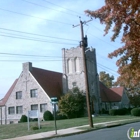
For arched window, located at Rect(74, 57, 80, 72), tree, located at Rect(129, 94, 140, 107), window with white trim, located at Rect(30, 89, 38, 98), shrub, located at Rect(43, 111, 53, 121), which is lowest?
shrub, located at Rect(43, 111, 53, 121)

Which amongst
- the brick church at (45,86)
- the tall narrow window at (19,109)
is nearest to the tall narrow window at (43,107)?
the brick church at (45,86)

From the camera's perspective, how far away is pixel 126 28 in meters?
7.39

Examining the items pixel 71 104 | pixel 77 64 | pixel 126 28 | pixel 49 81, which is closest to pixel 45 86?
pixel 49 81

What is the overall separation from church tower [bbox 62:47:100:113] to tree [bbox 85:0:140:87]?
35.2 meters

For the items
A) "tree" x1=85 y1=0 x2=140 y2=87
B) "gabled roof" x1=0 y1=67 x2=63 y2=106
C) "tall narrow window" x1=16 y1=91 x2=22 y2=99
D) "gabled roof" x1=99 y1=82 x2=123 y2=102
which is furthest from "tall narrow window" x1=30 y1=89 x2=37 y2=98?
"tree" x1=85 y1=0 x2=140 y2=87

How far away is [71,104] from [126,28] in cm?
3224

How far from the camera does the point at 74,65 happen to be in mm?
44406

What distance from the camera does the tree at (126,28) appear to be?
6.95 m

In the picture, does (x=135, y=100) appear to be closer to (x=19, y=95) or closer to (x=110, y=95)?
(x=110, y=95)

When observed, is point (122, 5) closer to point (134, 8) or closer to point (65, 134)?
point (134, 8)

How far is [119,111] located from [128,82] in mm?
35939

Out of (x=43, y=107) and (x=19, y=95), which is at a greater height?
(x=19, y=95)

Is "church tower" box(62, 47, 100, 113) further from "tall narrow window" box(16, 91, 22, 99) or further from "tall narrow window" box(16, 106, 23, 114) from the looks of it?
"tall narrow window" box(16, 106, 23, 114)

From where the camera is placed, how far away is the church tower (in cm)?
4375
